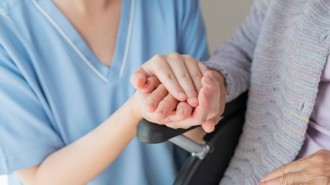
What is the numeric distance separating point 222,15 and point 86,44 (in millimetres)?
765

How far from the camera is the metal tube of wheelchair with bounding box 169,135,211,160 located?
0.77 metres

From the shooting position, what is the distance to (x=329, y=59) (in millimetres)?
720

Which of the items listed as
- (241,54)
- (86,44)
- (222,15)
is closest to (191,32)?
(241,54)

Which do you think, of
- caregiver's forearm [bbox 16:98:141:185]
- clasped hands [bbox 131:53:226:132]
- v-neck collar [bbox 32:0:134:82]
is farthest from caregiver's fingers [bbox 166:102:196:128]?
v-neck collar [bbox 32:0:134:82]

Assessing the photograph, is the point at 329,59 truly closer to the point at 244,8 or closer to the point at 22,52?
the point at 22,52

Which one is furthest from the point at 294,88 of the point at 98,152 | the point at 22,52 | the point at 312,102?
the point at 22,52

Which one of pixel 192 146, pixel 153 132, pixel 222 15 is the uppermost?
pixel 153 132

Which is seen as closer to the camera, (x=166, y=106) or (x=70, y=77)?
(x=166, y=106)

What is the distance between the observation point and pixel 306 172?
638 mm

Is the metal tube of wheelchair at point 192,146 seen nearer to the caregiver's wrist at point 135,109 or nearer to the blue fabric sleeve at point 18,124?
the caregiver's wrist at point 135,109

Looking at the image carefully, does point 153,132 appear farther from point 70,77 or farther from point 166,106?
point 70,77

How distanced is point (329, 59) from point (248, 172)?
0.78ft

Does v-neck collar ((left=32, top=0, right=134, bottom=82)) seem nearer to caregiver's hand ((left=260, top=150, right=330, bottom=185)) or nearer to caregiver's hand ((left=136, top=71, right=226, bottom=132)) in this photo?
caregiver's hand ((left=136, top=71, right=226, bottom=132))

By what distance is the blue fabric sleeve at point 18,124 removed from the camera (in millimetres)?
747
